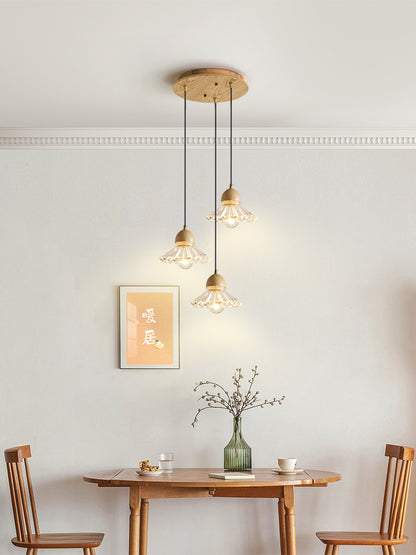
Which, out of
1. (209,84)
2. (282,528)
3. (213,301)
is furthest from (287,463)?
(209,84)

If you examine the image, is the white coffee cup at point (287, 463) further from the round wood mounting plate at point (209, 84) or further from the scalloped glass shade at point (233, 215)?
the round wood mounting plate at point (209, 84)

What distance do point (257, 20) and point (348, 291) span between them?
74.7 inches

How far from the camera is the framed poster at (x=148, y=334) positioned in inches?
167

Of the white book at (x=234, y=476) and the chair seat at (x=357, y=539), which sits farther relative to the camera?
the chair seat at (x=357, y=539)

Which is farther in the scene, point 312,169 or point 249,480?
point 312,169

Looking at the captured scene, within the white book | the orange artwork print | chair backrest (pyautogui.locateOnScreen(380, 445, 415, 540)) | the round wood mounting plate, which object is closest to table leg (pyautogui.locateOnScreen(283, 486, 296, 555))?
the white book

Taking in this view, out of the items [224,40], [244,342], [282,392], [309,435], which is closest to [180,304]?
[244,342]

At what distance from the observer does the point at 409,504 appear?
13.9 feet

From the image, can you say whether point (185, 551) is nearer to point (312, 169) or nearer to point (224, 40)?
point (312, 169)

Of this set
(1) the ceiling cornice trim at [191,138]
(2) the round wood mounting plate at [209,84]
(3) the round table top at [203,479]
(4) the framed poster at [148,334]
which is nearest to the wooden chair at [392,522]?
(3) the round table top at [203,479]

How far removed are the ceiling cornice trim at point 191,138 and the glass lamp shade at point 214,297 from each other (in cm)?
113

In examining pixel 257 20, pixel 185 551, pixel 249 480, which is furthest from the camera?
pixel 185 551

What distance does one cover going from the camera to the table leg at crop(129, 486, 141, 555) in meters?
3.58

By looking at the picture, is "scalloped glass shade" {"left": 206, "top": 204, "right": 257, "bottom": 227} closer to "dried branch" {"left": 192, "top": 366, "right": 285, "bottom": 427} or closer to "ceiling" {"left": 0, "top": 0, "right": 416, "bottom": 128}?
"ceiling" {"left": 0, "top": 0, "right": 416, "bottom": 128}
